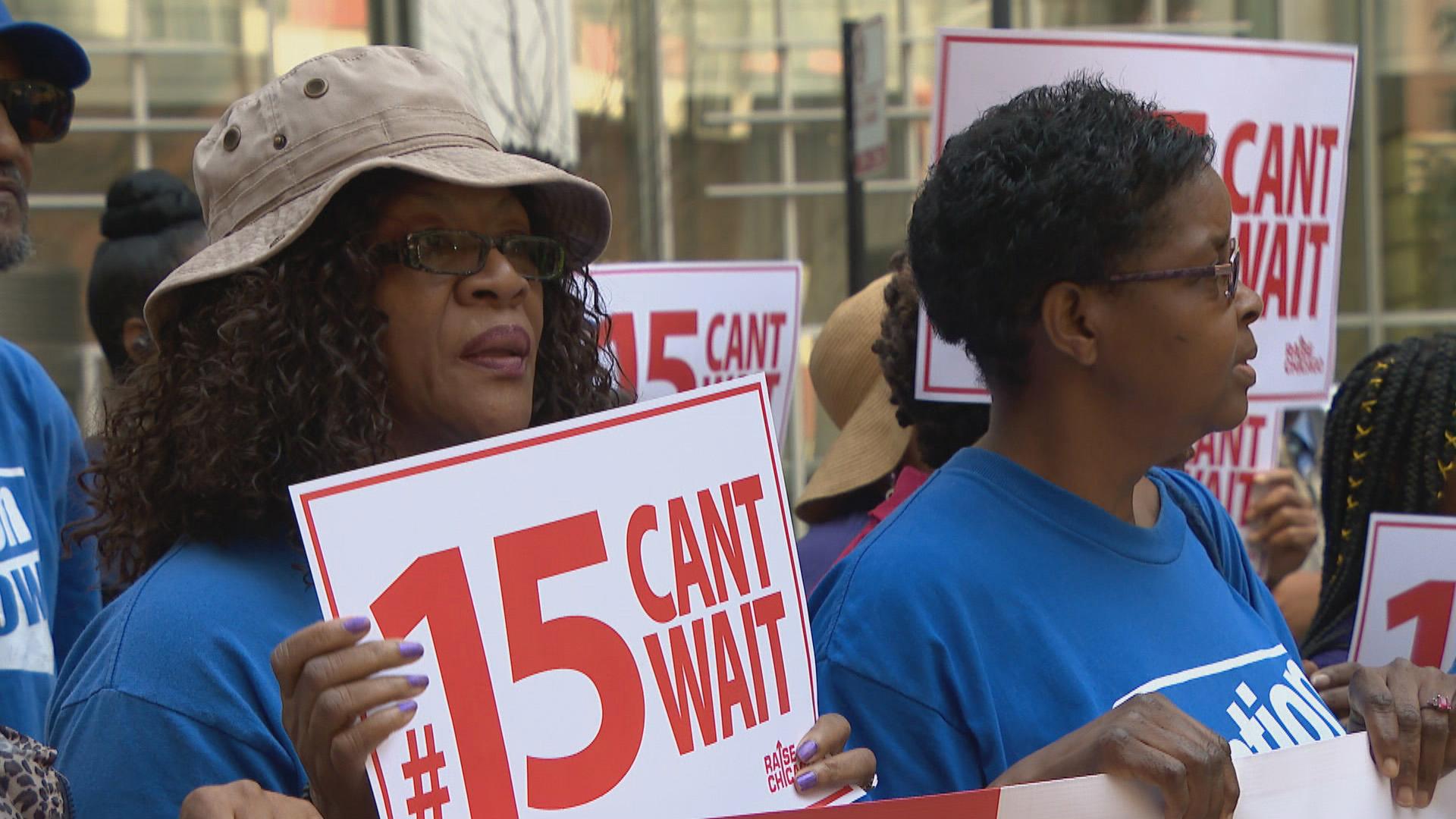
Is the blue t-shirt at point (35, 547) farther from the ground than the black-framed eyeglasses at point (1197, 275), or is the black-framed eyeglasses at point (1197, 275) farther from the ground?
the black-framed eyeglasses at point (1197, 275)

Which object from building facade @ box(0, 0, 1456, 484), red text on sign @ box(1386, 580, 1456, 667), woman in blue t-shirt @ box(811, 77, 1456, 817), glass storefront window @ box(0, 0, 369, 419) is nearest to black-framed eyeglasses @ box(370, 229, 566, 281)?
woman in blue t-shirt @ box(811, 77, 1456, 817)

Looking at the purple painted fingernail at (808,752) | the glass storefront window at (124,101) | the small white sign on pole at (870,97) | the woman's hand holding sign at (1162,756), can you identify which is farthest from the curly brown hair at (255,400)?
the glass storefront window at (124,101)

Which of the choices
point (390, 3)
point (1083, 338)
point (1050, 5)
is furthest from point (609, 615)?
point (1050, 5)

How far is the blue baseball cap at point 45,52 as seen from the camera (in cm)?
289

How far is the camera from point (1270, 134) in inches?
147

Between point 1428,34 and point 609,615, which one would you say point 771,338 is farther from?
point 1428,34

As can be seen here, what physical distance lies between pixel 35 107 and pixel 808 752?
6.21ft

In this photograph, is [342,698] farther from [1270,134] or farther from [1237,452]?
[1237,452]

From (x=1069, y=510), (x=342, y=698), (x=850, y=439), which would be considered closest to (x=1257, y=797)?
(x=1069, y=510)

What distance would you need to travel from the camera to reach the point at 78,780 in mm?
1870

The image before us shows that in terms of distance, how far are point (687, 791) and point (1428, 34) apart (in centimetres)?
1150

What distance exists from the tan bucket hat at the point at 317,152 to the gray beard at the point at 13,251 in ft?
2.94

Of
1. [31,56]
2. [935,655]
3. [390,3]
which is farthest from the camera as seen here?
[390,3]

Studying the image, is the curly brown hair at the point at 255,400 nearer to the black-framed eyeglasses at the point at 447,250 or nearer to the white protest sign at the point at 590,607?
the black-framed eyeglasses at the point at 447,250
